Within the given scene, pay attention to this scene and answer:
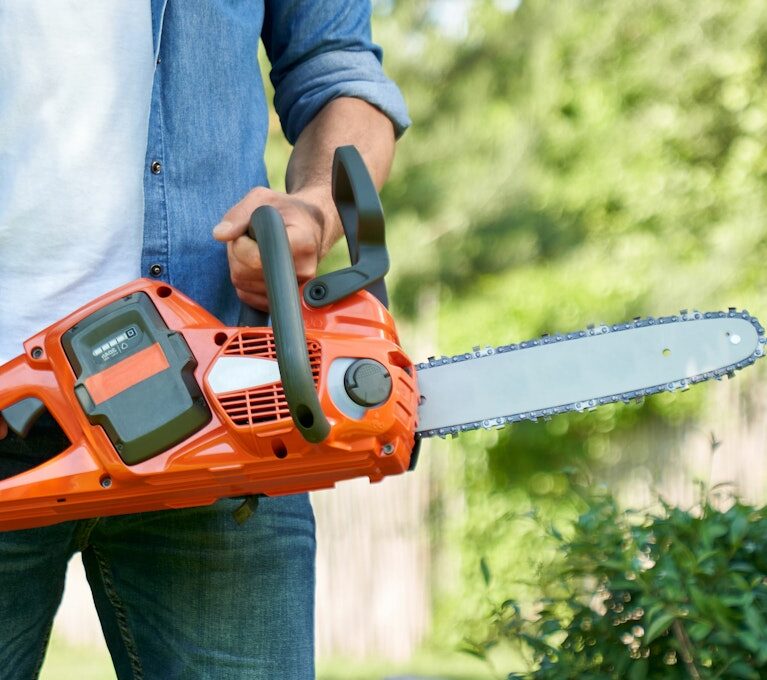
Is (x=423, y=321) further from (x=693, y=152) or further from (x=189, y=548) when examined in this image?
(x=189, y=548)

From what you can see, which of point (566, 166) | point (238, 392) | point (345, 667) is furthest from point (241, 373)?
point (566, 166)

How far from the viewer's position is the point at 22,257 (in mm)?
1526

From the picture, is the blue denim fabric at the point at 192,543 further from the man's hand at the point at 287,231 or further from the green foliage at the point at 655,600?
the green foliage at the point at 655,600

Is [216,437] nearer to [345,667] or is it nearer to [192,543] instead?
[192,543]

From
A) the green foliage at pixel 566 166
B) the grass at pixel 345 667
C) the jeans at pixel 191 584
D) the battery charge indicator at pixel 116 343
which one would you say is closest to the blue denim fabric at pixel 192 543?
the jeans at pixel 191 584

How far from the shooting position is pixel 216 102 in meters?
1.64

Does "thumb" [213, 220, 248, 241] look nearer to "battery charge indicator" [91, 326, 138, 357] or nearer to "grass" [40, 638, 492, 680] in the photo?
"battery charge indicator" [91, 326, 138, 357]

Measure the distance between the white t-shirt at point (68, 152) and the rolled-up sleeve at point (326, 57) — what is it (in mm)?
311

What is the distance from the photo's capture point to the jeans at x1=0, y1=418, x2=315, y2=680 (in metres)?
1.57

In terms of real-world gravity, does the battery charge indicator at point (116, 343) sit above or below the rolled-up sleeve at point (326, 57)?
below

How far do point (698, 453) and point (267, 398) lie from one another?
790 cm

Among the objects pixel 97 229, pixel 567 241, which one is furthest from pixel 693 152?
pixel 97 229

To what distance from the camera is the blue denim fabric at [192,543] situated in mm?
1563

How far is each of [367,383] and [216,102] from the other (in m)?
0.50
